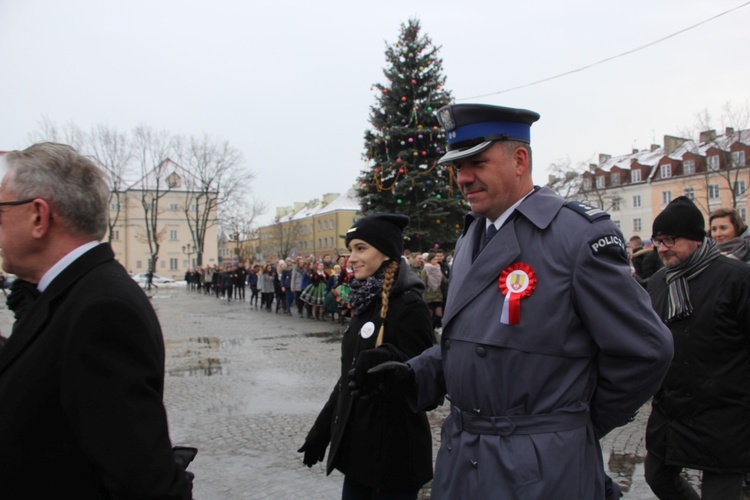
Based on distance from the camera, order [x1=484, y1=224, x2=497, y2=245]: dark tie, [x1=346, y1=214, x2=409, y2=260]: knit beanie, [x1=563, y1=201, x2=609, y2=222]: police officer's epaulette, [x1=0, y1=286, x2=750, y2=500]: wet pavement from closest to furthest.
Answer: [x1=563, y1=201, x2=609, y2=222]: police officer's epaulette
[x1=484, y1=224, x2=497, y2=245]: dark tie
[x1=346, y1=214, x2=409, y2=260]: knit beanie
[x1=0, y1=286, x2=750, y2=500]: wet pavement

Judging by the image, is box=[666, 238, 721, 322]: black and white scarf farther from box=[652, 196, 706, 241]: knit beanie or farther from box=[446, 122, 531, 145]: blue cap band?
box=[446, 122, 531, 145]: blue cap band

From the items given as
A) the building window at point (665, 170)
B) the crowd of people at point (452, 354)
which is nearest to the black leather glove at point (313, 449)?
the crowd of people at point (452, 354)

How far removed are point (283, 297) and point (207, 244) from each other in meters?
59.4

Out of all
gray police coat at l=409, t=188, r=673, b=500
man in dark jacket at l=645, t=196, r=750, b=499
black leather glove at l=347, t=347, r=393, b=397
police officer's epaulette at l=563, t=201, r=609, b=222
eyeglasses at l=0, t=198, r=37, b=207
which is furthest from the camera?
man in dark jacket at l=645, t=196, r=750, b=499

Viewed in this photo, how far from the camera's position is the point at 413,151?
19.5 m

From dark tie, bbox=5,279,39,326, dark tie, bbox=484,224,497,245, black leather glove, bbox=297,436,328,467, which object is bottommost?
black leather glove, bbox=297,436,328,467

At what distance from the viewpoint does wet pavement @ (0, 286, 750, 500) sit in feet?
16.0

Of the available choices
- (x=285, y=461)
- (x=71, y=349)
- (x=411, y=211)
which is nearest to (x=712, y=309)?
(x=71, y=349)

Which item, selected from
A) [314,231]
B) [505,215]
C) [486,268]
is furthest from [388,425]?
[314,231]

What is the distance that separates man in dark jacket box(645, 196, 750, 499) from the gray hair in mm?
3245

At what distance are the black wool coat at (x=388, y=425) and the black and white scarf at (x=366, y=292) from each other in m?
0.07

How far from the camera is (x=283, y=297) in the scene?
22969 mm

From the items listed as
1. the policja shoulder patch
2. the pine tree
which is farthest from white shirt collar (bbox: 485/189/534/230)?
the pine tree

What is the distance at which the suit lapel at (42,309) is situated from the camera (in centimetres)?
178
